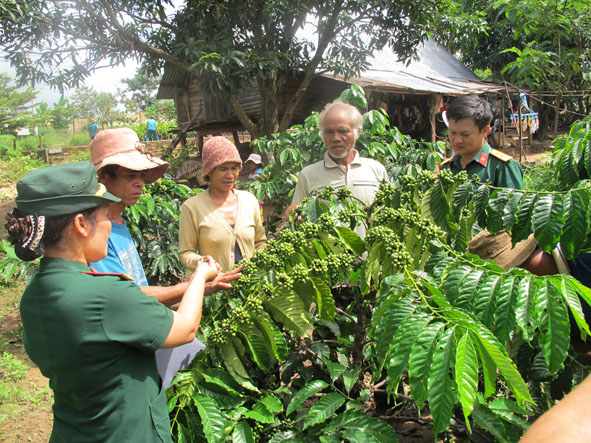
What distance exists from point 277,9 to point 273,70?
138 centimetres

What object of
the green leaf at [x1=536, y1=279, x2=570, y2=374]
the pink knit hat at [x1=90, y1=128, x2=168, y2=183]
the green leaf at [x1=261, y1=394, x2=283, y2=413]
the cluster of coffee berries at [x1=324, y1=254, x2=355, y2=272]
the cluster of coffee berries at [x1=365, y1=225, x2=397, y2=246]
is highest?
the pink knit hat at [x1=90, y1=128, x2=168, y2=183]

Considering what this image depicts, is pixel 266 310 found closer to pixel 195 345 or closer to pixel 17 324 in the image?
pixel 195 345

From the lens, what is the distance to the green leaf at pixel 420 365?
1.12 m

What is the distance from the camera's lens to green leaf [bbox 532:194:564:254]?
149 cm

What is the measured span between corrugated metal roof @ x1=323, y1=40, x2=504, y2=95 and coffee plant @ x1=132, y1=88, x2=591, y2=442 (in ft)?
37.2

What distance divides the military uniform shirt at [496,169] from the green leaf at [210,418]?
209 centimetres

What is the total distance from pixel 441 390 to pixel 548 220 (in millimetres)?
795

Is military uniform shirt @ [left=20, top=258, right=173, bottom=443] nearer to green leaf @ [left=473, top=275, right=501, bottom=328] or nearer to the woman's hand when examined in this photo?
the woman's hand

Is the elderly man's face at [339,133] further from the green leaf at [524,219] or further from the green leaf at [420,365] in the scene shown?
the green leaf at [420,365]

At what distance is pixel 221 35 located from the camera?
946 centimetres

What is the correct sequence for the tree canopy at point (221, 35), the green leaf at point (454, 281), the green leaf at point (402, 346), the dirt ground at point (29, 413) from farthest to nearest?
1. the tree canopy at point (221, 35)
2. the dirt ground at point (29, 413)
3. the green leaf at point (454, 281)
4. the green leaf at point (402, 346)

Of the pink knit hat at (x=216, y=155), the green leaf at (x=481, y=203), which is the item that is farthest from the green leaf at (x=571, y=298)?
the pink knit hat at (x=216, y=155)

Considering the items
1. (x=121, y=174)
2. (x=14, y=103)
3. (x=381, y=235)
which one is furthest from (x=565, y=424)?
(x=14, y=103)

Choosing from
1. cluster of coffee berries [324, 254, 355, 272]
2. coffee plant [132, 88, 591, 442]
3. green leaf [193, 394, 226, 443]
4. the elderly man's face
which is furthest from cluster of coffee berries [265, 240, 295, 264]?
the elderly man's face
